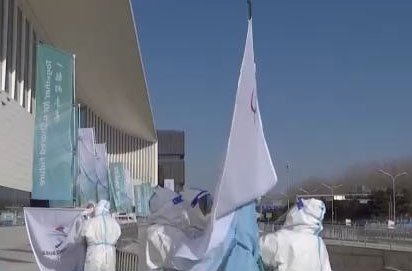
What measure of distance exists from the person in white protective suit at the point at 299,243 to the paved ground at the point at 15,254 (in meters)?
8.22

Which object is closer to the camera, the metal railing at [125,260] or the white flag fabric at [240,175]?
the white flag fabric at [240,175]

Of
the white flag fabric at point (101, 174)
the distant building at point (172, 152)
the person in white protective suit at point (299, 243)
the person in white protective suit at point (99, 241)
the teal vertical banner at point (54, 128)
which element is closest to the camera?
the person in white protective suit at point (299, 243)

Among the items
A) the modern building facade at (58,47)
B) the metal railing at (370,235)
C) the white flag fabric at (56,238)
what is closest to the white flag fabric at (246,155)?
the white flag fabric at (56,238)

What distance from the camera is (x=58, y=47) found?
3375 centimetres

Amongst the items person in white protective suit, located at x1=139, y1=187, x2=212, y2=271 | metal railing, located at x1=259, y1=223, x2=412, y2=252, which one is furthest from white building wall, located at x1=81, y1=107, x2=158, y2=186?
person in white protective suit, located at x1=139, y1=187, x2=212, y2=271

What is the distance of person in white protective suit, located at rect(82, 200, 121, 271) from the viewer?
7883mm

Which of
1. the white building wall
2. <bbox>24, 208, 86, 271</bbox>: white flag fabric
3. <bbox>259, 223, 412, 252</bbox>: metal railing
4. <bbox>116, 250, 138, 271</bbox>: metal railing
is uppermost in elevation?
the white building wall

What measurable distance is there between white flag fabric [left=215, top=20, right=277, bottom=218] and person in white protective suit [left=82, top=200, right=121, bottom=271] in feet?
11.5

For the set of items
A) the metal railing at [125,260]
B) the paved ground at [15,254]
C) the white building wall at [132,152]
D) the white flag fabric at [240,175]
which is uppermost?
the white building wall at [132,152]

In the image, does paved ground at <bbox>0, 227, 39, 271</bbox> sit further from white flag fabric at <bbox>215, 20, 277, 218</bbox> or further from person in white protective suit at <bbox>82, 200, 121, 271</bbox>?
white flag fabric at <bbox>215, 20, 277, 218</bbox>

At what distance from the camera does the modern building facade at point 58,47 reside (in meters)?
24.7

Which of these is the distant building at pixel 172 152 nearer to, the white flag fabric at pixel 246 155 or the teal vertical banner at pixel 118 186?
the teal vertical banner at pixel 118 186

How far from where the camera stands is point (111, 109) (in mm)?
52219

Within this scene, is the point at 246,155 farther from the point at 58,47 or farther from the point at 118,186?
the point at 58,47
